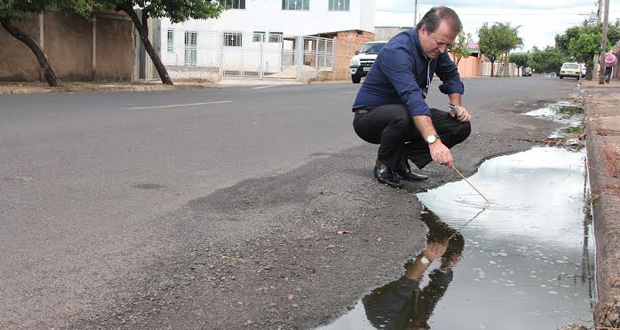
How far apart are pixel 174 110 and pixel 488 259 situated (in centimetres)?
861

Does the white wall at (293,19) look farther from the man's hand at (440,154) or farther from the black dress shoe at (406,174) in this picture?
the man's hand at (440,154)

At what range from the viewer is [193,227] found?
4.00 m

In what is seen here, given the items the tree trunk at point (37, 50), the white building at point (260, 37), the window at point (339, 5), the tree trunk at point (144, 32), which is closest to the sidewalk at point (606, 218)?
the tree trunk at point (37, 50)

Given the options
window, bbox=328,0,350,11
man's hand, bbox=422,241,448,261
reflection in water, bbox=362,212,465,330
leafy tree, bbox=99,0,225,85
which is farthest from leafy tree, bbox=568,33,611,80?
reflection in water, bbox=362,212,465,330

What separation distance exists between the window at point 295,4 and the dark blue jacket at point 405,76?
41.7 metres

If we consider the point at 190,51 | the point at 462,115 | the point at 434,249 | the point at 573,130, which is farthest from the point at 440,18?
the point at 190,51

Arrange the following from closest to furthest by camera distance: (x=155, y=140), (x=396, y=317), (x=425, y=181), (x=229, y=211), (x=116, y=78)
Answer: (x=396, y=317) → (x=229, y=211) → (x=425, y=181) → (x=155, y=140) → (x=116, y=78)

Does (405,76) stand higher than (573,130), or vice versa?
(405,76)

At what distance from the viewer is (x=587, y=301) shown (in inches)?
124

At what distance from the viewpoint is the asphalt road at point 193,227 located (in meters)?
2.83

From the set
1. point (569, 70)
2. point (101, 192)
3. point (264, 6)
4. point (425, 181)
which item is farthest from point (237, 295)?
point (569, 70)

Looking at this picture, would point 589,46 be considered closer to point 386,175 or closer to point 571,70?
point 571,70

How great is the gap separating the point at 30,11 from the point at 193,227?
15.8m

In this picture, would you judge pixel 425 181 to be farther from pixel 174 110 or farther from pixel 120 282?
pixel 174 110
